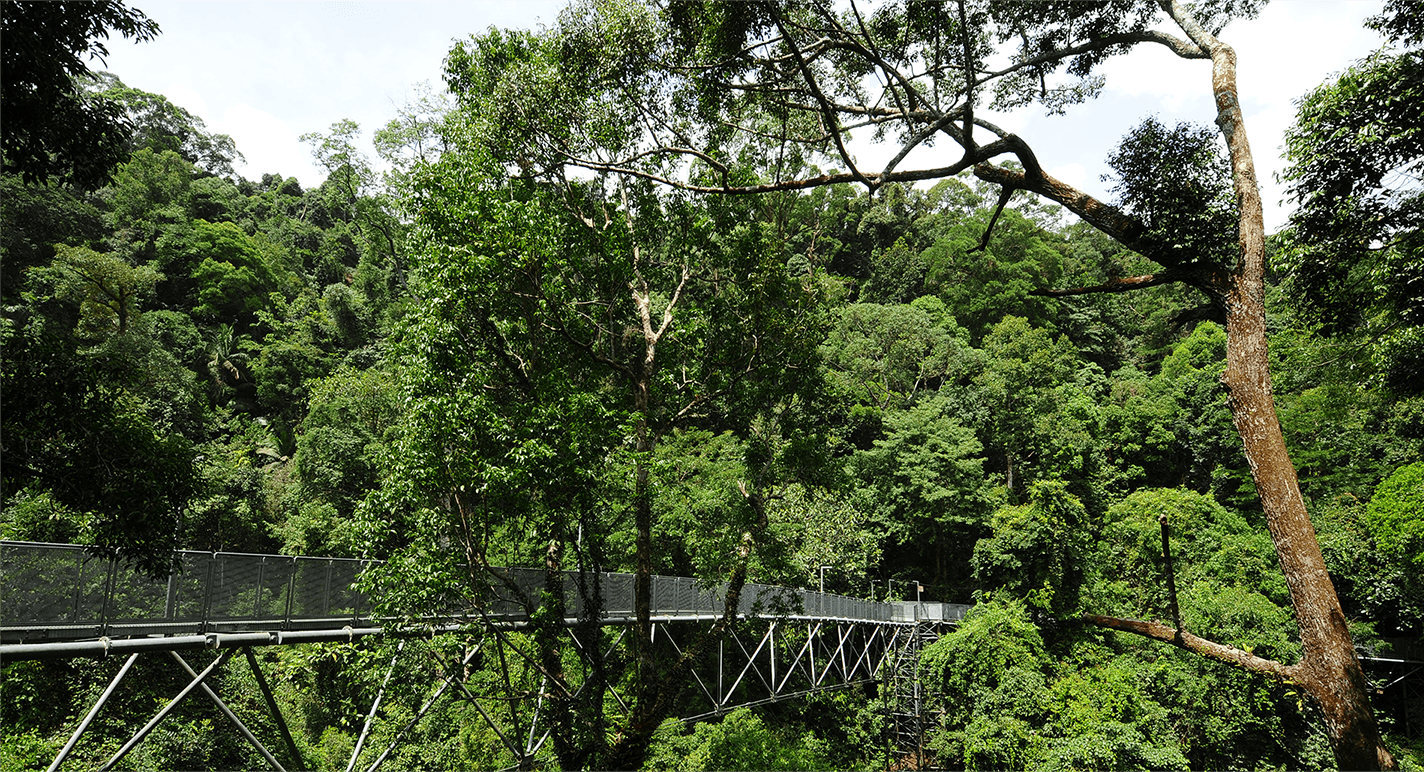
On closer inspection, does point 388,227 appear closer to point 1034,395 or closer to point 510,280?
point 510,280

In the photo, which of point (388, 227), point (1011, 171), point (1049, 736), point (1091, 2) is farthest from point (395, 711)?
point (388, 227)

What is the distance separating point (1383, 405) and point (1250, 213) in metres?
25.7

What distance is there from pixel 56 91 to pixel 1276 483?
30.0 feet

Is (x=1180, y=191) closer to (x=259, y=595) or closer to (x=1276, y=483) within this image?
(x=1276, y=483)

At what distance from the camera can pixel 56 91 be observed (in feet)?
17.7

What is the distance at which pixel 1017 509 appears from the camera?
21359 millimetres

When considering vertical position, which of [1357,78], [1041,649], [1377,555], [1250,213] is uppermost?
[1357,78]

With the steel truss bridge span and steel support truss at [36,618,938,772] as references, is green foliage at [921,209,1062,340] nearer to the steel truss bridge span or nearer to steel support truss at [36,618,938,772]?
steel support truss at [36,618,938,772]

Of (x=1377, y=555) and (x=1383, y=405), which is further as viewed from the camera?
(x=1383, y=405)

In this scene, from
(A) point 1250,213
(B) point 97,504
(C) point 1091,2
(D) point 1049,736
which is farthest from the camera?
(D) point 1049,736

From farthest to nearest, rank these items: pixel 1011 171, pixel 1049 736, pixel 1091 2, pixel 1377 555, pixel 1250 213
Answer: pixel 1377 555
pixel 1049 736
pixel 1091 2
pixel 1011 171
pixel 1250 213

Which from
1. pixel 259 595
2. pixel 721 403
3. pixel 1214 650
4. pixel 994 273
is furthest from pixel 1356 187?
pixel 994 273

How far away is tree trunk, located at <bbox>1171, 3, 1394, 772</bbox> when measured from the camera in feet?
11.8

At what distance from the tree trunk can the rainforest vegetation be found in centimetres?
7
